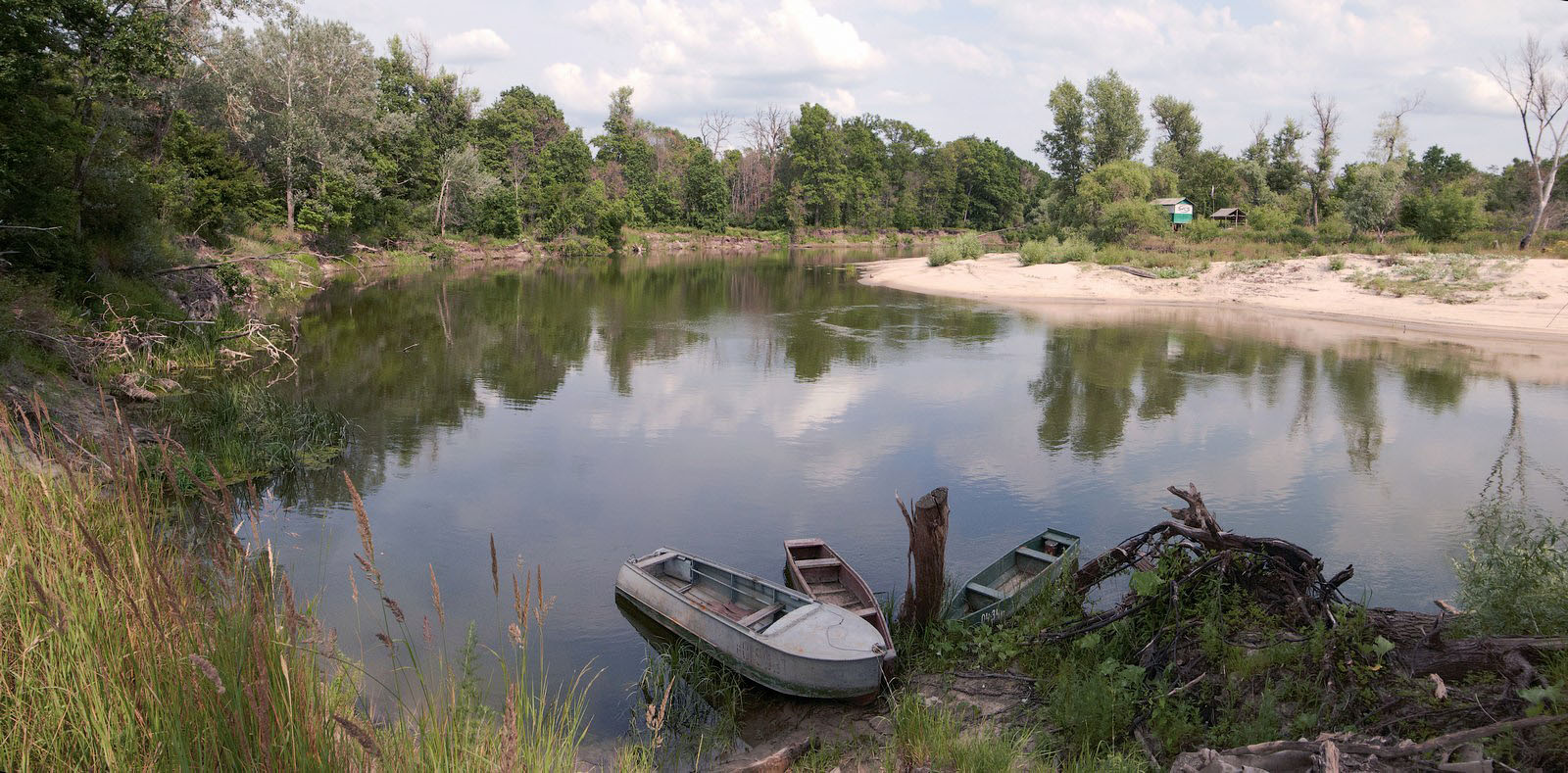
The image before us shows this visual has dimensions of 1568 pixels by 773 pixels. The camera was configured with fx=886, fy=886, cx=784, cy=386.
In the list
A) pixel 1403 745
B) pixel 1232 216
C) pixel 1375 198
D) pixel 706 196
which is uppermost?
pixel 706 196

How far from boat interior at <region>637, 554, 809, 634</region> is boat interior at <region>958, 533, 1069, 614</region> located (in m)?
1.88

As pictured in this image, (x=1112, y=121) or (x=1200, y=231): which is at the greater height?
(x=1112, y=121)

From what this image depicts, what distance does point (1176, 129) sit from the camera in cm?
7394

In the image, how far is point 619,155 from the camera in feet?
286

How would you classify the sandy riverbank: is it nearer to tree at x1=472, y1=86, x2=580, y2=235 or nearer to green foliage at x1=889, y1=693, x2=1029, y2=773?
green foliage at x1=889, y1=693, x2=1029, y2=773

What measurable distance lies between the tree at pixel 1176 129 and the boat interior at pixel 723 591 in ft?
234

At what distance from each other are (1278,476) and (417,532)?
527 inches

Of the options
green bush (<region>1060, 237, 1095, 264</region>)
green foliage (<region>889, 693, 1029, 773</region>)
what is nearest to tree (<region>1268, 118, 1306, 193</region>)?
green bush (<region>1060, 237, 1095, 264</region>)

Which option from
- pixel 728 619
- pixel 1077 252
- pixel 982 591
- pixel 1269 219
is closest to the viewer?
pixel 728 619

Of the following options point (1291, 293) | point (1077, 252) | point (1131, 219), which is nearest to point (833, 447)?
point (1291, 293)

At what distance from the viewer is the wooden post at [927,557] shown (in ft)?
27.0

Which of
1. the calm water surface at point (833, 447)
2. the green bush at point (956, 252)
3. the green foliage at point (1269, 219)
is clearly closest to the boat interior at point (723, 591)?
the calm water surface at point (833, 447)

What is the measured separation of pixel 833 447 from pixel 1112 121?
5730 centimetres

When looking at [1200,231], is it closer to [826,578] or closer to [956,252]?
[956,252]
